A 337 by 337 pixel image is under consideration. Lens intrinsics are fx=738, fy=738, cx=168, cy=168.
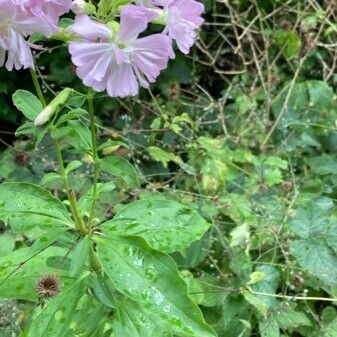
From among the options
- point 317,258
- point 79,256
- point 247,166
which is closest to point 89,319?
A: point 79,256

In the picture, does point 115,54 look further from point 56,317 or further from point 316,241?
point 316,241


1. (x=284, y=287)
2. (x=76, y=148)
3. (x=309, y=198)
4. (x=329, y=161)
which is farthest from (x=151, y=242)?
(x=329, y=161)

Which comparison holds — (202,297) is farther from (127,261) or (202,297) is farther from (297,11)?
(297,11)

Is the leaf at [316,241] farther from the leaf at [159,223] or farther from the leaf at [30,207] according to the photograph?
the leaf at [30,207]

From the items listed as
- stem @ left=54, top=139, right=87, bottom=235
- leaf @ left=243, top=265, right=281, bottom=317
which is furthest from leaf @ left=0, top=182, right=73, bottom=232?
leaf @ left=243, top=265, right=281, bottom=317

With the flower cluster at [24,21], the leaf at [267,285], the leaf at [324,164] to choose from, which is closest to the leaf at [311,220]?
the leaf at [267,285]
